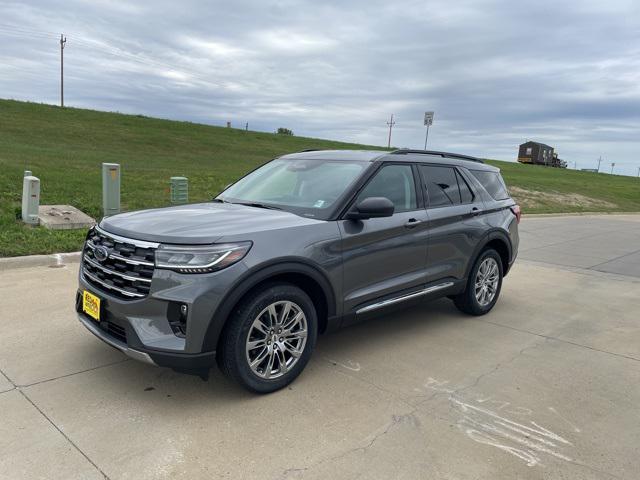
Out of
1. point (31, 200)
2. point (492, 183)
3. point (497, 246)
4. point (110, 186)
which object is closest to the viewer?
point (497, 246)

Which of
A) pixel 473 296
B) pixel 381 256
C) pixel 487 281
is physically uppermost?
pixel 381 256

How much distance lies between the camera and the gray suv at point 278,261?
3188 mm

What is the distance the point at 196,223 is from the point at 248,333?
82 centimetres

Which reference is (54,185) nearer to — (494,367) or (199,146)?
(494,367)

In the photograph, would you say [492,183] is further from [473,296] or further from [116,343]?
[116,343]

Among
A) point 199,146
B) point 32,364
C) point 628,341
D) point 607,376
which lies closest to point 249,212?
point 32,364

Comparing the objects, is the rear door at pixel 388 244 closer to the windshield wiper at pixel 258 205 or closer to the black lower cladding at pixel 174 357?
the windshield wiper at pixel 258 205

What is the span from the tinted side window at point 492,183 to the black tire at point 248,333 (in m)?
2.98

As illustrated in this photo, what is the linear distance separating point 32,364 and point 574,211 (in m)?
19.7

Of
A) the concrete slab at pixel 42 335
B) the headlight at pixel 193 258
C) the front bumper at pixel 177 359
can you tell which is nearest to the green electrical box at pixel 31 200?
the concrete slab at pixel 42 335

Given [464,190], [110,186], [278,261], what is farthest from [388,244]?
[110,186]

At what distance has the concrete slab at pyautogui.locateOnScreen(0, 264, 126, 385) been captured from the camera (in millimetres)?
3844

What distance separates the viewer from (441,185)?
511cm

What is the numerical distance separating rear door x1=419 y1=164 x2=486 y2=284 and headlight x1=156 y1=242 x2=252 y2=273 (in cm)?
220
